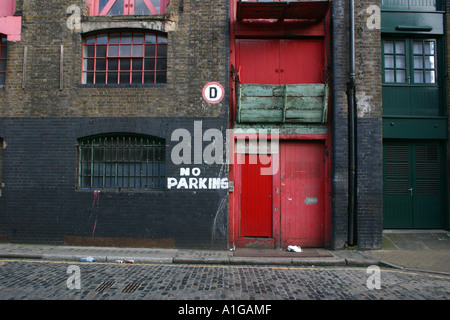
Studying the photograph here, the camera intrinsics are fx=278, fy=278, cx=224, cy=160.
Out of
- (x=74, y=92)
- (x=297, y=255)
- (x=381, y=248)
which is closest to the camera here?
(x=297, y=255)

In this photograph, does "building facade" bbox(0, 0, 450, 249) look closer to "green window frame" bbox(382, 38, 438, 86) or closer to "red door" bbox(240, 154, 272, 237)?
"red door" bbox(240, 154, 272, 237)

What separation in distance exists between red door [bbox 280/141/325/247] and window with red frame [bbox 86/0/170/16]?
18.0 feet

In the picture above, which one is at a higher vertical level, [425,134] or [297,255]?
[425,134]

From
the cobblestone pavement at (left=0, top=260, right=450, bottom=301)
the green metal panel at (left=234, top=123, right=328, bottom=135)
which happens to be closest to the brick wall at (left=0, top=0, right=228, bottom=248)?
the green metal panel at (left=234, top=123, right=328, bottom=135)

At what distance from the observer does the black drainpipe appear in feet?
24.4

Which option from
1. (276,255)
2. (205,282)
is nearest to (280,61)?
(276,255)

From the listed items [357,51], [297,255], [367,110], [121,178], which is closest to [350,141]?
[367,110]

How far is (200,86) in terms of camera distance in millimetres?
7723

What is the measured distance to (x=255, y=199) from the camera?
7828mm

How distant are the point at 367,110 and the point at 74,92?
323 inches

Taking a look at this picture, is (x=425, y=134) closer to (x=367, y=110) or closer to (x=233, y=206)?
(x=367, y=110)

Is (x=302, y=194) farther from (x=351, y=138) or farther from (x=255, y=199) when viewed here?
(x=351, y=138)

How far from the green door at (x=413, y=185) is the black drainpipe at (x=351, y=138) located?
1612 millimetres

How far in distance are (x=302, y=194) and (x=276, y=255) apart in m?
1.89
